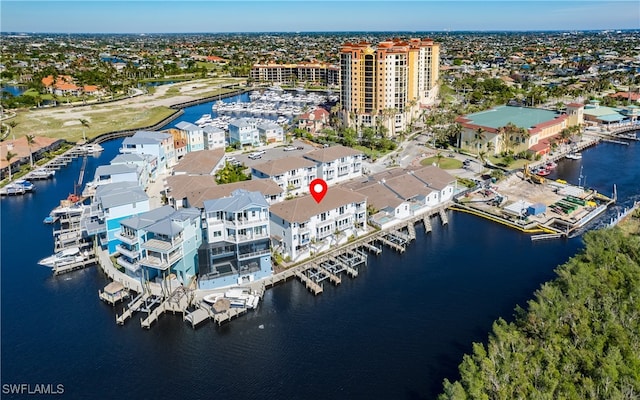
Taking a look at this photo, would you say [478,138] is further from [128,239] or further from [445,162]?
[128,239]

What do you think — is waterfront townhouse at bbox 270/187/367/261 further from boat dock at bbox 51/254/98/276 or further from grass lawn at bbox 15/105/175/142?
grass lawn at bbox 15/105/175/142

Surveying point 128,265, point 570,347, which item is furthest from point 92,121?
point 570,347

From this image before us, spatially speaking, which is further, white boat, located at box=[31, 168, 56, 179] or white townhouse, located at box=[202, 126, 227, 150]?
white townhouse, located at box=[202, 126, 227, 150]

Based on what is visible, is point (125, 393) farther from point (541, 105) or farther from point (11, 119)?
point (541, 105)

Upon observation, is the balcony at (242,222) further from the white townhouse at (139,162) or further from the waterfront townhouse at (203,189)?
the white townhouse at (139,162)

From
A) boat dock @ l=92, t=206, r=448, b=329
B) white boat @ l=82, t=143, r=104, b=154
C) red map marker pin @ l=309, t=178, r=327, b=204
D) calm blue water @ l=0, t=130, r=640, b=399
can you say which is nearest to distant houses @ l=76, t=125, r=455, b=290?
red map marker pin @ l=309, t=178, r=327, b=204

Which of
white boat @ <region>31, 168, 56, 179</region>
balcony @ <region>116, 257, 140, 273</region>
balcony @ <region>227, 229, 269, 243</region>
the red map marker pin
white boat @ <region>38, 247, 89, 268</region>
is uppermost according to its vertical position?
the red map marker pin
